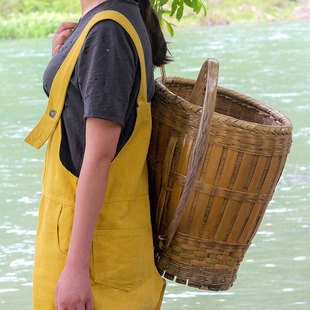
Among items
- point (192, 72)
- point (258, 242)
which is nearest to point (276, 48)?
point (192, 72)

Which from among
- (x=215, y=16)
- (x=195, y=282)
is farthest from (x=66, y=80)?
(x=215, y=16)

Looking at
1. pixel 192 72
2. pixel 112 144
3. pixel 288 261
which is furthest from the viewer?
pixel 192 72

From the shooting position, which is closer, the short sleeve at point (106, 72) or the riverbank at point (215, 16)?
the short sleeve at point (106, 72)

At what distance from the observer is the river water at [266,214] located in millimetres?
2418

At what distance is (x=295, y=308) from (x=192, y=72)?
7199 millimetres

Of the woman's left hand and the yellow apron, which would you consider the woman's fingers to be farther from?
the woman's left hand

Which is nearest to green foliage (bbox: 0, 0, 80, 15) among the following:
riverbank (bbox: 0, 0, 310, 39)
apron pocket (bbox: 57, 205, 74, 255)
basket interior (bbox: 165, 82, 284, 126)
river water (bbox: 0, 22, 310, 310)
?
riverbank (bbox: 0, 0, 310, 39)

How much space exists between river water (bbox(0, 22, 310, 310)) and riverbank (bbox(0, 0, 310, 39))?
597 centimetres

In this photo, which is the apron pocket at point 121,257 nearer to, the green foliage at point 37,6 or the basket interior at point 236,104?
the basket interior at point 236,104

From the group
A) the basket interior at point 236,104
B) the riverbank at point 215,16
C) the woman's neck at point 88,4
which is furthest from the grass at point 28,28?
the woman's neck at point 88,4

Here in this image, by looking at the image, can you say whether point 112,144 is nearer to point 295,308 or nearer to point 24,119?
point 295,308

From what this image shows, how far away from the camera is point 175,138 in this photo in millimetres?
1054

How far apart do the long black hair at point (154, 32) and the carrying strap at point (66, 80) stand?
0.15 m

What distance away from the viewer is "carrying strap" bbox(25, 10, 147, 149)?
93 centimetres
